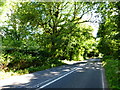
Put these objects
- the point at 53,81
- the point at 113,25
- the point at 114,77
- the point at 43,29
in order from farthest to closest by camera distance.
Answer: the point at 43,29
the point at 113,25
the point at 53,81
the point at 114,77

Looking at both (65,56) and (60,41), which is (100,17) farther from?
(65,56)

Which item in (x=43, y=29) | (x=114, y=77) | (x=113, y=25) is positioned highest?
(x=43, y=29)

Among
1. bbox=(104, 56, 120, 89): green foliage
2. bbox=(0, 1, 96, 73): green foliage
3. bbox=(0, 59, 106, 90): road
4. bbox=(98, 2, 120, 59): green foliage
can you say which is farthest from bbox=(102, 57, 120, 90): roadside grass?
bbox=(0, 1, 96, 73): green foliage

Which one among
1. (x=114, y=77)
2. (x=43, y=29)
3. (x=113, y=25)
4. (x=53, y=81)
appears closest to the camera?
(x=114, y=77)

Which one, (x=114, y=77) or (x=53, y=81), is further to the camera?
(x=53, y=81)

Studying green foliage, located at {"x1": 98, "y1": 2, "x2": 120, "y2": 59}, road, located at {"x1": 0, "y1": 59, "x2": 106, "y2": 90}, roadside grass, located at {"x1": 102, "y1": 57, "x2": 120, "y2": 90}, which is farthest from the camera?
green foliage, located at {"x1": 98, "y1": 2, "x2": 120, "y2": 59}

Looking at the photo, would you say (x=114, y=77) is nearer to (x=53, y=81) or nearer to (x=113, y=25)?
(x=53, y=81)

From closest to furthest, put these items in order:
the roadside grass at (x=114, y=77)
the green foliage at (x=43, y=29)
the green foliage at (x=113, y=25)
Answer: the roadside grass at (x=114, y=77)
the green foliage at (x=113, y=25)
the green foliage at (x=43, y=29)

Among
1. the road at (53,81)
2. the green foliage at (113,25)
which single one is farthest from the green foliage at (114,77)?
the green foliage at (113,25)

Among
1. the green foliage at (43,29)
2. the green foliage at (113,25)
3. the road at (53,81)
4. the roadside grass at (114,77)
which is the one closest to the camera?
the roadside grass at (114,77)

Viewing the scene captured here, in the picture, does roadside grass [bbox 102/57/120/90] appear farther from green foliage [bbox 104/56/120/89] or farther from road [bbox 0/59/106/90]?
road [bbox 0/59/106/90]

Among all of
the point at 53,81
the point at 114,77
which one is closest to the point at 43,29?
the point at 53,81

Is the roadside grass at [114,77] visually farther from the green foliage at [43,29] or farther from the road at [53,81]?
the green foliage at [43,29]

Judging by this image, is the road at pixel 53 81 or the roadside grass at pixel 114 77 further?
the road at pixel 53 81
